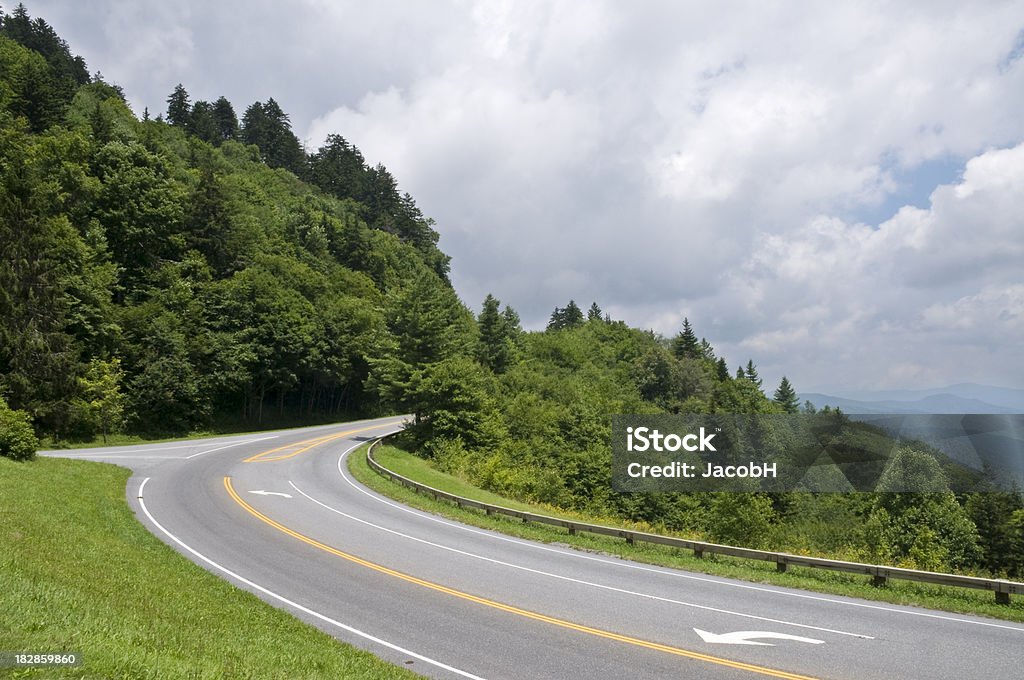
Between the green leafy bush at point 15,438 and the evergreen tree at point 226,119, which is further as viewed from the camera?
the evergreen tree at point 226,119

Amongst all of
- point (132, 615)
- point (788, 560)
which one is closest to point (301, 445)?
point (788, 560)

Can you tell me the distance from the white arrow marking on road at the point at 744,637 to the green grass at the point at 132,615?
6.62 metres

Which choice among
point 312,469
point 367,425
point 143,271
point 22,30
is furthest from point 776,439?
point 22,30

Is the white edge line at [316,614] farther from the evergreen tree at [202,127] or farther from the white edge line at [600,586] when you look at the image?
the evergreen tree at [202,127]

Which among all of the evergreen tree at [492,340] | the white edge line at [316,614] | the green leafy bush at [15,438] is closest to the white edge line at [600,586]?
the white edge line at [316,614]

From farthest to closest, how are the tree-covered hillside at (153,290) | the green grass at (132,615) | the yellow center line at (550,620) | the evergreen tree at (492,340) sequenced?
the evergreen tree at (492,340) < the tree-covered hillside at (153,290) < the yellow center line at (550,620) < the green grass at (132,615)

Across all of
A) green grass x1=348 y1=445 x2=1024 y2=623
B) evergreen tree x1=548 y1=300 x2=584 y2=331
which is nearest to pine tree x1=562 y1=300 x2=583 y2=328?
evergreen tree x1=548 y1=300 x2=584 y2=331

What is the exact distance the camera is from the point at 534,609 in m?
14.4

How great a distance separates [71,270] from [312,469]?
27482 mm

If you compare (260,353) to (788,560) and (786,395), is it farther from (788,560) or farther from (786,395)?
(786,395)

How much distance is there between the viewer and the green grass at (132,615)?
7355mm

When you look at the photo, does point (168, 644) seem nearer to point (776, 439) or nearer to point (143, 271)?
point (143, 271)

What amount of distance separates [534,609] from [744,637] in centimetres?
485

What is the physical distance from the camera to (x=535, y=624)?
1341 centimetres
